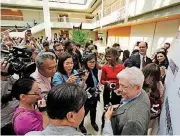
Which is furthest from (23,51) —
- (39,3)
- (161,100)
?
(39,3)

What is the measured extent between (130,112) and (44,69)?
91cm

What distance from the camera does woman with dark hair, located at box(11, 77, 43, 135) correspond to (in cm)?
97

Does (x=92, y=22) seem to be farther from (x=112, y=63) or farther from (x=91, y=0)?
(x=112, y=63)

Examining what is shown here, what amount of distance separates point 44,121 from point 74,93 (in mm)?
496

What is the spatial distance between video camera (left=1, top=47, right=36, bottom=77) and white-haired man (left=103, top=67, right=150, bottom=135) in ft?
2.62

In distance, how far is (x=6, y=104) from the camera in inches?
48.5

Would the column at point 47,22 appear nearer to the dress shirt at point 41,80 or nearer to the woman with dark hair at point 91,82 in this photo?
the woman with dark hair at point 91,82

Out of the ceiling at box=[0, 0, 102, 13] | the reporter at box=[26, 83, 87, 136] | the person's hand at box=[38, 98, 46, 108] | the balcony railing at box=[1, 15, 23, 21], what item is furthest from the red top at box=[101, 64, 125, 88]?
the balcony railing at box=[1, 15, 23, 21]

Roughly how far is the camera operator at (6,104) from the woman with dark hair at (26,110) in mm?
79

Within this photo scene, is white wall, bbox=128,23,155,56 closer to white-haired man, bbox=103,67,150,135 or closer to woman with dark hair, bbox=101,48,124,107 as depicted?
woman with dark hair, bbox=101,48,124,107

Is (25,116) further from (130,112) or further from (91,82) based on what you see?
(91,82)

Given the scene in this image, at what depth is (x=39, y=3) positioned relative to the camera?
1512cm

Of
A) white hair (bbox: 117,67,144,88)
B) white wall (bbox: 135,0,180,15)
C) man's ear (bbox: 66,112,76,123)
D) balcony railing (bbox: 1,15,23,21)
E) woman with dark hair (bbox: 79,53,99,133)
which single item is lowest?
woman with dark hair (bbox: 79,53,99,133)

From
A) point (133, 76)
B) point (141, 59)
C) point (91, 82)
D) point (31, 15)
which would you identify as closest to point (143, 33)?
point (141, 59)
